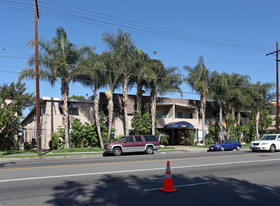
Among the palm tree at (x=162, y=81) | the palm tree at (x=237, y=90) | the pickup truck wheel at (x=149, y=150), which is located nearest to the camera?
the pickup truck wheel at (x=149, y=150)

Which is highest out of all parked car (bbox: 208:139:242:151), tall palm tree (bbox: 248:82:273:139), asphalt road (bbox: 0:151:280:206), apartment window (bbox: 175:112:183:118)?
tall palm tree (bbox: 248:82:273:139)

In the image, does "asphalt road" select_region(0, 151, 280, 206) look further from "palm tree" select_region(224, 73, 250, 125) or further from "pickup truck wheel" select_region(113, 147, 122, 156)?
"palm tree" select_region(224, 73, 250, 125)

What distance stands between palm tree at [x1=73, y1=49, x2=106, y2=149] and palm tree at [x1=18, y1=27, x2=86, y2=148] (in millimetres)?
775

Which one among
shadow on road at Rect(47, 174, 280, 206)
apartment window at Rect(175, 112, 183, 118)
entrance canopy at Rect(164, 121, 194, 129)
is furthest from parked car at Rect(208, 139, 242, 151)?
shadow on road at Rect(47, 174, 280, 206)

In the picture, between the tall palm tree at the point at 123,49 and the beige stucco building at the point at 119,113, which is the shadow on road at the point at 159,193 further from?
the beige stucco building at the point at 119,113

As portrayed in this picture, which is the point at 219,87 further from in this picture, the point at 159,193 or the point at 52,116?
the point at 159,193

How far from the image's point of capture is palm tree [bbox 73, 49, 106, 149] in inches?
1031

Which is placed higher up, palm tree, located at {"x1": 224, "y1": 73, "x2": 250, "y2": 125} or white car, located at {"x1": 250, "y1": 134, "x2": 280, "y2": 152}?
palm tree, located at {"x1": 224, "y1": 73, "x2": 250, "y2": 125}

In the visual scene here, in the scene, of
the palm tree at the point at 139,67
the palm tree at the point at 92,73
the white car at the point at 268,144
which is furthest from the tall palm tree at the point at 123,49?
the white car at the point at 268,144

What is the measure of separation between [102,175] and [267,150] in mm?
17030

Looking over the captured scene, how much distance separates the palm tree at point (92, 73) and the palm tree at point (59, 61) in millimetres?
775

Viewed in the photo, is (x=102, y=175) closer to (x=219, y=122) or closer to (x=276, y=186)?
(x=276, y=186)

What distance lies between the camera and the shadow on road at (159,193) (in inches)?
269

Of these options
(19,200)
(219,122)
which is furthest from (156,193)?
A: (219,122)
